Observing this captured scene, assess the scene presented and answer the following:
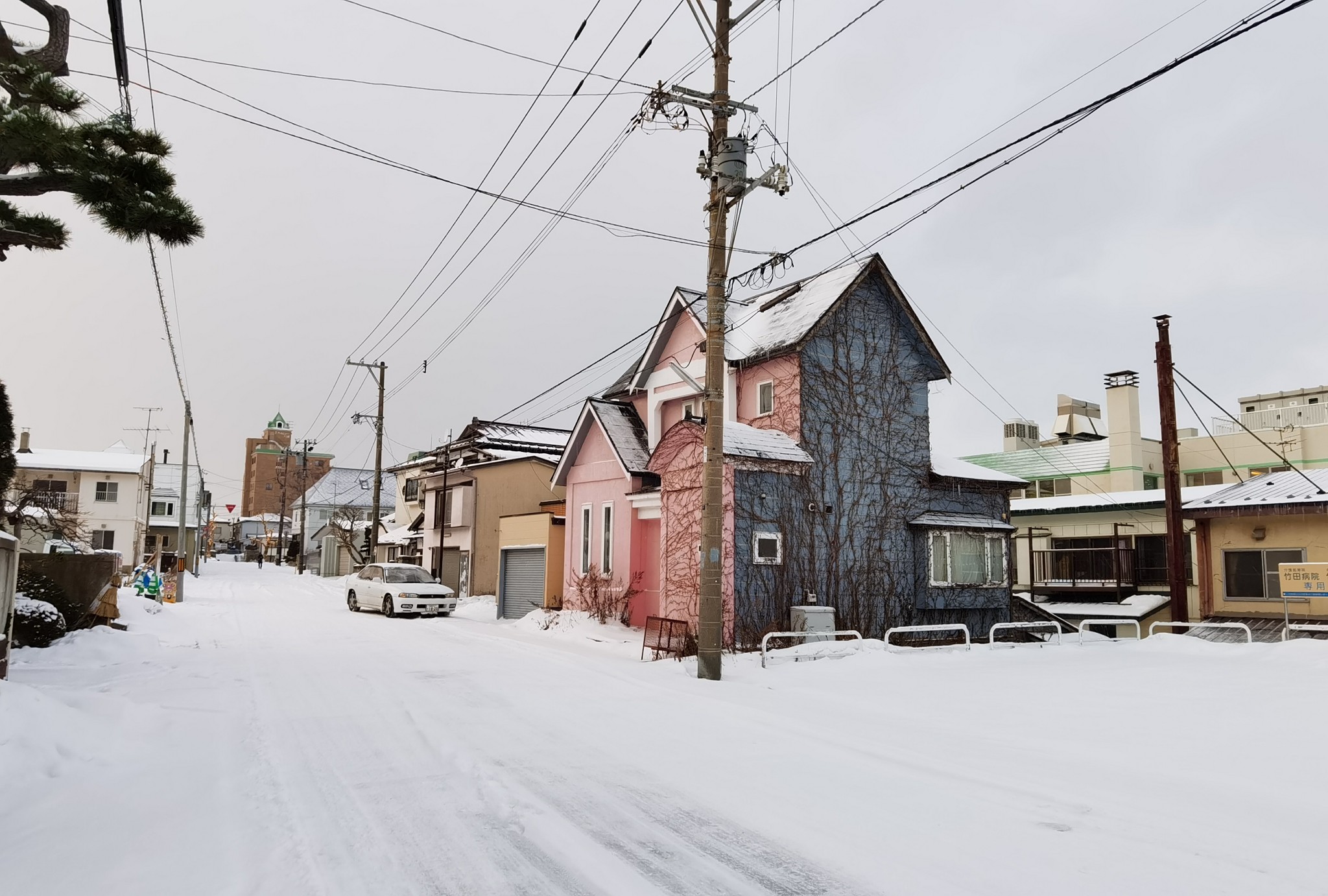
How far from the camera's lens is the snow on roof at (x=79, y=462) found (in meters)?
51.2

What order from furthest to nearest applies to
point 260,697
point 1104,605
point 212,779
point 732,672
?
point 1104,605 → point 732,672 → point 260,697 → point 212,779

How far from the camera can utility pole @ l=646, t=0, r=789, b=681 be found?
13.5 metres

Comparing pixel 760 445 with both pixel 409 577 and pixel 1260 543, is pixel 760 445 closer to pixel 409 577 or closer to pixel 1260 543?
pixel 1260 543

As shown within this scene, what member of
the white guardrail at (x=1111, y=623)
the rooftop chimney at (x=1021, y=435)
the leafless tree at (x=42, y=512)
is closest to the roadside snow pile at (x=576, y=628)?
the white guardrail at (x=1111, y=623)

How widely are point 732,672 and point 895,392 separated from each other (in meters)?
10.2

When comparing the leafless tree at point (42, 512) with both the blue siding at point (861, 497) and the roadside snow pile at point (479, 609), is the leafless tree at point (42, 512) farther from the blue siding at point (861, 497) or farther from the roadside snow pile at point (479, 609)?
the blue siding at point (861, 497)

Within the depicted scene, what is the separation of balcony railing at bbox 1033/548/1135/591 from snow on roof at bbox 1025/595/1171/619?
0.63m

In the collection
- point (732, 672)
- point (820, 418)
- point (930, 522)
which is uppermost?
point (820, 418)

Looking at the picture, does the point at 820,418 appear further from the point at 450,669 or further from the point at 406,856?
the point at 406,856

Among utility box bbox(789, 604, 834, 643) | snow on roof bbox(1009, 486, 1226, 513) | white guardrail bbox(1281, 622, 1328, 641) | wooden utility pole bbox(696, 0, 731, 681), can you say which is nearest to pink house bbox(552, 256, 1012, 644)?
utility box bbox(789, 604, 834, 643)

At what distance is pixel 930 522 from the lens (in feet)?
67.7

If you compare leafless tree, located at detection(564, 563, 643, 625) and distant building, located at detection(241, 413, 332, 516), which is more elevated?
distant building, located at detection(241, 413, 332, 516)

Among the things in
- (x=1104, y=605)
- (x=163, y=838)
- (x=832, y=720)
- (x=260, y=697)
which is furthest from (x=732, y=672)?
(x=1104, y=605)

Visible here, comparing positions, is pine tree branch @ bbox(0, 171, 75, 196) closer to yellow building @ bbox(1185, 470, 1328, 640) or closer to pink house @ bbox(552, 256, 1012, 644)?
pink house @ bbox(552, 256, 1012, 644)
